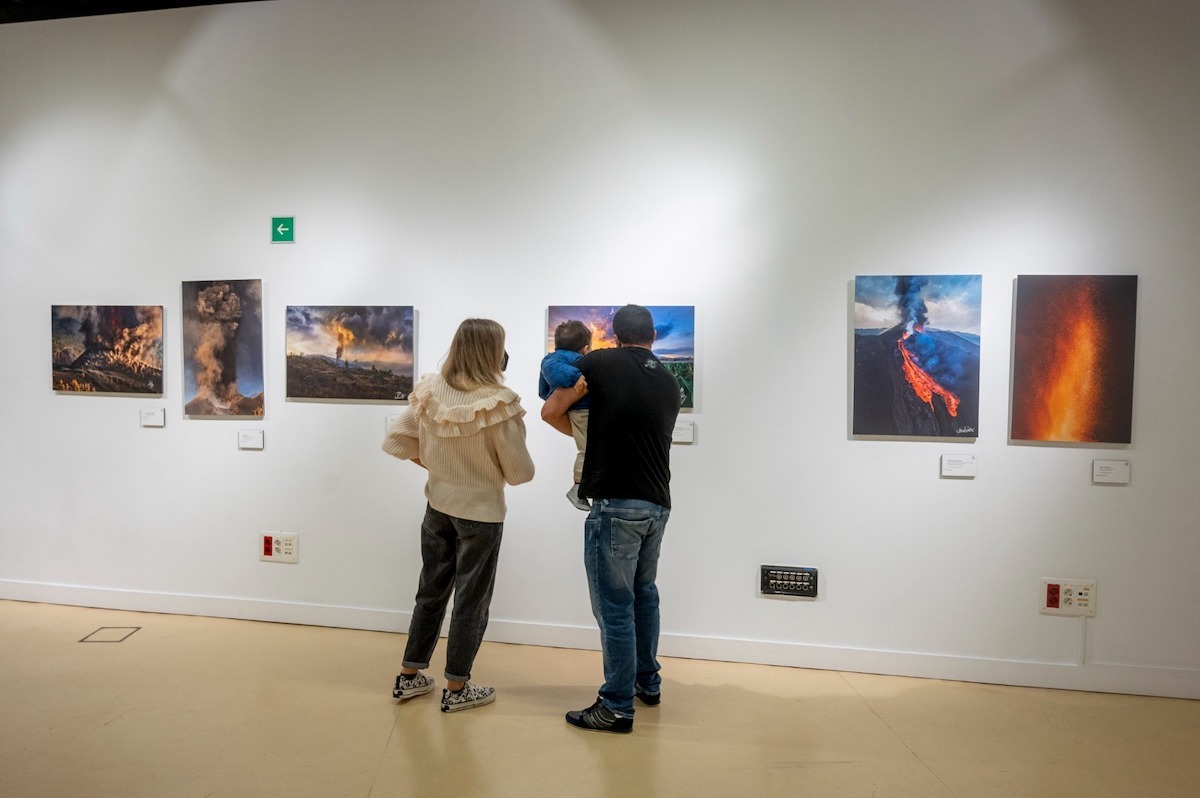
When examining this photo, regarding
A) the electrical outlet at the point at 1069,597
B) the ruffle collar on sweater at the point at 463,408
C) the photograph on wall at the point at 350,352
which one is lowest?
the electrical outlet at the point at 1069,597

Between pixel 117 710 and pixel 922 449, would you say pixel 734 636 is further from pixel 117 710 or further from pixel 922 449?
pixel 117 710

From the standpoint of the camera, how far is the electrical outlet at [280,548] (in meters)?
3.98

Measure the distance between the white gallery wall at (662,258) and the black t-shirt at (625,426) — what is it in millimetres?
897

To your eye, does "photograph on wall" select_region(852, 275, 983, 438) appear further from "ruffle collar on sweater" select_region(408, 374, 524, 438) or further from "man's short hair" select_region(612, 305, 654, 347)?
"ruffle collar on sweater" select_region(408, 374, 524, 438)

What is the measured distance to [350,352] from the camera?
3.88m

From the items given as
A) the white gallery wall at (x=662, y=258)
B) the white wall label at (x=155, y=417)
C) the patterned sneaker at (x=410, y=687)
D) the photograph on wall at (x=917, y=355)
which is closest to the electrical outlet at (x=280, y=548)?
the white gallery wall at (x=662, y=258)

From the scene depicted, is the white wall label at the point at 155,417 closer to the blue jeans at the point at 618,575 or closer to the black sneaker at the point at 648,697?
the blue jeans at the point at 618,575

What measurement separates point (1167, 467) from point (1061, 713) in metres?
1.27

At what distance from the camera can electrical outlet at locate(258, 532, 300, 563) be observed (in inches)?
157

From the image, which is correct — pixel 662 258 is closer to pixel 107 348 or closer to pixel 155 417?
pixel 155 417

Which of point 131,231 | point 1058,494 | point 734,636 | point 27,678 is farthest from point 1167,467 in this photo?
point 131,231

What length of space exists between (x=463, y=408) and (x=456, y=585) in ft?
2.57

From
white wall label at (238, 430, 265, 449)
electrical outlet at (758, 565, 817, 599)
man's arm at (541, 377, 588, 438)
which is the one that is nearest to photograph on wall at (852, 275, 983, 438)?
electrical outlet at (758, 565, 817, 599)

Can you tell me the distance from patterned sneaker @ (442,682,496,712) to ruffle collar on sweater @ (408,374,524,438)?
1.14 m
